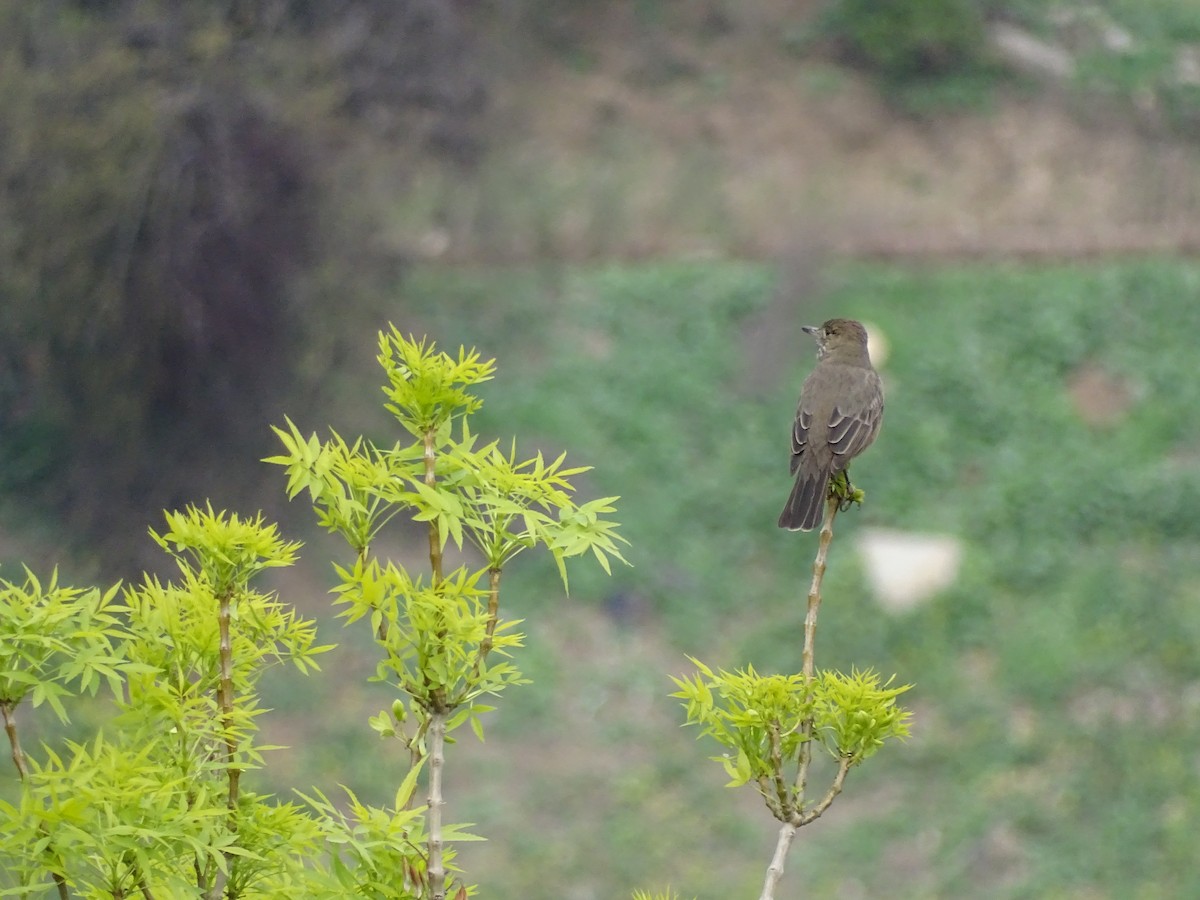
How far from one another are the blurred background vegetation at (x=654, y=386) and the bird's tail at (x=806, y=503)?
6.75m

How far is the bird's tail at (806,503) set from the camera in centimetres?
512

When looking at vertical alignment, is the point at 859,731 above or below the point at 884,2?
below

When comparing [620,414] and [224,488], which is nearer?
[224,488]

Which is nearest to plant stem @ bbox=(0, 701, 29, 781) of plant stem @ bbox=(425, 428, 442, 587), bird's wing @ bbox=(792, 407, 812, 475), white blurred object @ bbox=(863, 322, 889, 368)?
plant stem @ bbox=(425, 428, 442, 587)

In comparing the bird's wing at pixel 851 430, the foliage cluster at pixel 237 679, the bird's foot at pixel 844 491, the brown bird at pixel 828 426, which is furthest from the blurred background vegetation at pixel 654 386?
the foliage cluster at pixel 237 679

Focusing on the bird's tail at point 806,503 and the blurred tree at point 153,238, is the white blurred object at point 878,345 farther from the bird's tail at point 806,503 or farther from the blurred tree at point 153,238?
the bird's tail at point 806,503

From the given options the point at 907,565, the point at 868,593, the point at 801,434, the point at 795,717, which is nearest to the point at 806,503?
the point at 801,434

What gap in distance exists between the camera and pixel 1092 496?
15188 mm

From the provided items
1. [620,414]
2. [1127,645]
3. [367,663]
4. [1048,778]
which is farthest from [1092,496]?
[367,663]

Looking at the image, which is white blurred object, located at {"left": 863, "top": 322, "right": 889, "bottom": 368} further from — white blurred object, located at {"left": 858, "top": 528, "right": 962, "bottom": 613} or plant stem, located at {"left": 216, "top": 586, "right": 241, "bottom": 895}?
plant stem, located at {"left": 216, "top": 586, "right": 241, "bottom": 895}

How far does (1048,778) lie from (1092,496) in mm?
3692

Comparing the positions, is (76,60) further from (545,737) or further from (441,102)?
(545,737)

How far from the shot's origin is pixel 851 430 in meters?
5.25

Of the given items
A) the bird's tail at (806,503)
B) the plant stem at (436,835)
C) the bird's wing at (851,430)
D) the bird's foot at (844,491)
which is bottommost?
the plant stem at (436,835)
